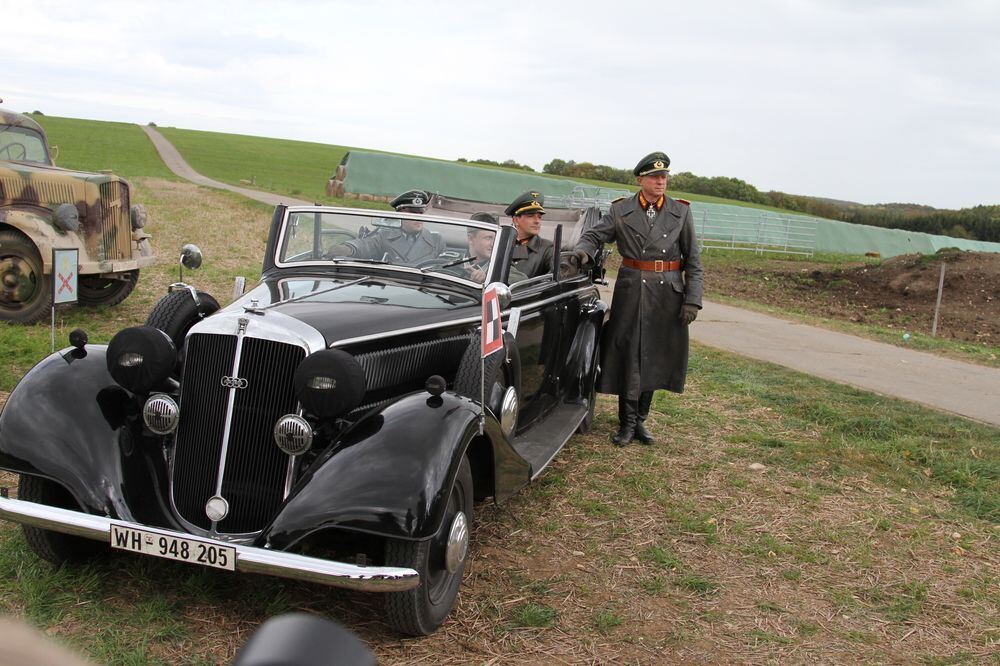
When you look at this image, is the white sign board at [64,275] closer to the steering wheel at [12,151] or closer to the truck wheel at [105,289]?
the truck wheel at [105,289]

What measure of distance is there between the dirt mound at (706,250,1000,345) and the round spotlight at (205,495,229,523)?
40.7ft

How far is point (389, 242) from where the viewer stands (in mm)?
4918

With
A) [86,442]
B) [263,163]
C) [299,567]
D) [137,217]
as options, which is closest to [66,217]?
[137,217]

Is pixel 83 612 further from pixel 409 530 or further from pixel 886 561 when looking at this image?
pixel 886 561

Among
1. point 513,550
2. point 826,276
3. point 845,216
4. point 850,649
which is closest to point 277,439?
point 513,550

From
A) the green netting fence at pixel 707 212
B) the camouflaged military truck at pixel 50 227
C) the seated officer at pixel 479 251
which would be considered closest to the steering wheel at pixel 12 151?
the camouflaged military truck at pixel 50 227

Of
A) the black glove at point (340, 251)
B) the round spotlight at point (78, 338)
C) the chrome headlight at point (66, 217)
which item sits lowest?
the round spotlight at point (78, 338)

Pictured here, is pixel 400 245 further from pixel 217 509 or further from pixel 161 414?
pixel 217 509

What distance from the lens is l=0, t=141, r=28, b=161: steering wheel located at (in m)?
9.76

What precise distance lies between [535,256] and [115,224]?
5.78m

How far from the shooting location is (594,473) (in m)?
5.58

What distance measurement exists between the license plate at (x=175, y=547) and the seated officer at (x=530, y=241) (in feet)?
10.1

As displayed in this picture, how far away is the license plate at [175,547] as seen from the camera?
3037 mm

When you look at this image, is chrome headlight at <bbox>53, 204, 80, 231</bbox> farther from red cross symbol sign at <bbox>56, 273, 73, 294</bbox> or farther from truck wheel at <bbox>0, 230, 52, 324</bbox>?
red cross symbol sign at <bbox>56, 273, 73, 294</bbox>
